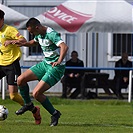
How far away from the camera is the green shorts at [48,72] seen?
33.1 ft

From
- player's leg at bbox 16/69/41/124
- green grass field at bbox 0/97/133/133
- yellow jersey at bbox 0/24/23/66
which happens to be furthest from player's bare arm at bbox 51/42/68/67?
yellow jersey at bbox 0/24/23/66

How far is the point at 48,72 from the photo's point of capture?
33.3 feet

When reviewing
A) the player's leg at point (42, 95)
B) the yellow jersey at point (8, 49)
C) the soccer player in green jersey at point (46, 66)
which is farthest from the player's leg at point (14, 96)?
the player's leg at point (42, 95)

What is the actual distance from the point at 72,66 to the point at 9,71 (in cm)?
766

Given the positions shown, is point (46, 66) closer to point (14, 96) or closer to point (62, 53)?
point (62, 53)

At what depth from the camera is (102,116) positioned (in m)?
12.8

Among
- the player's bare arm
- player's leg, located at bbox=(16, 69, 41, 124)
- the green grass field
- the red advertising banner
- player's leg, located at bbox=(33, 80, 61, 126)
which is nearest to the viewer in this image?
the green grass field

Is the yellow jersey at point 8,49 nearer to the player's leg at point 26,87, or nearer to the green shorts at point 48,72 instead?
the player's leg at point 26,87

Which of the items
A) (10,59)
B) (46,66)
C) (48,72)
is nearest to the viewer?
(48,72)

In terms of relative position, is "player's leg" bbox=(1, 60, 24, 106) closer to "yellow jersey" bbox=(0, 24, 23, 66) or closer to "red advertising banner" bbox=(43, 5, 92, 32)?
"yellow jersey" bbox=(0, 24, 23, 66)

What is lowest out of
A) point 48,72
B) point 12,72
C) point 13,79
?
point 13,79

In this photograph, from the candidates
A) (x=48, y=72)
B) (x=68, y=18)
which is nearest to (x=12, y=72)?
(x=48, y=72)

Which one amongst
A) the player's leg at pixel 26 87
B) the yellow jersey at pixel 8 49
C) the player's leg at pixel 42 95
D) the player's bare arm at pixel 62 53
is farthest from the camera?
the yellow jersey at pixel 8 49

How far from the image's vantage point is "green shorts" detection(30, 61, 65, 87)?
397 inches
